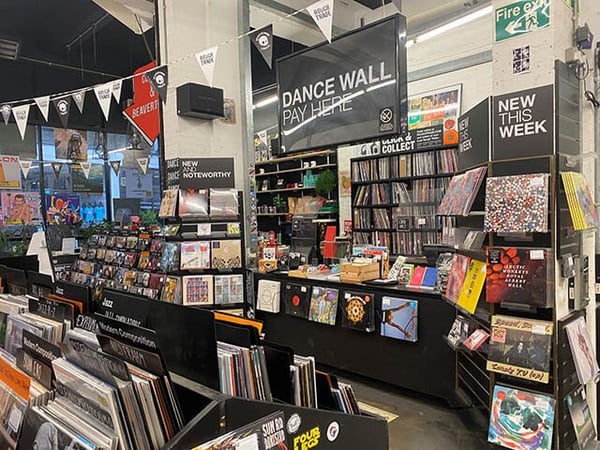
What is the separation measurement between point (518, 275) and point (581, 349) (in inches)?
22.8

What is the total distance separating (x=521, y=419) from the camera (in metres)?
2.35

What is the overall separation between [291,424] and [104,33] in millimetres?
7633

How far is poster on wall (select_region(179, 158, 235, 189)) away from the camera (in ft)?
13.8

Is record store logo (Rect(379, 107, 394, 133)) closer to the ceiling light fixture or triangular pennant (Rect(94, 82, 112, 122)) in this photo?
triangular pennant (Rect(94, 82, 112, 122))

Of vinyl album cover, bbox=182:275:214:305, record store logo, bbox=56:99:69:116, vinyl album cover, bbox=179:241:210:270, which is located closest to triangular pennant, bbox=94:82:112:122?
record store logo, bbox=56:99:69:116

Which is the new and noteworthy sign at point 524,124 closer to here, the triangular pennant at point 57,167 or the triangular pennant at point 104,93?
the triangular pennant at point 104,93

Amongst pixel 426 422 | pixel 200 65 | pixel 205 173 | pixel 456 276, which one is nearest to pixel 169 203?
pixel 205 173

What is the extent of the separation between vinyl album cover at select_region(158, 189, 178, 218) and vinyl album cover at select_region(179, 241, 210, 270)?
1.08 ft

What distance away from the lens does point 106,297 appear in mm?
1563

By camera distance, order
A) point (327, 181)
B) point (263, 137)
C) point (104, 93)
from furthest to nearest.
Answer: point (263, 137) → point (327, 181) → point (104, 93)

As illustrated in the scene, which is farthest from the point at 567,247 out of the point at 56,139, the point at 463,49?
the point at 56,139

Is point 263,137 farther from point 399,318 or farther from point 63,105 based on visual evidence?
point 399,318

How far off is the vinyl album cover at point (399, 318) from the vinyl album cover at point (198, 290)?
164 centimetres

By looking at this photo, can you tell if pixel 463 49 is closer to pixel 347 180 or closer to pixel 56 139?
pixel 347 180
